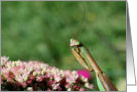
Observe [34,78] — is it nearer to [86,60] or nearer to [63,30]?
[86,60]

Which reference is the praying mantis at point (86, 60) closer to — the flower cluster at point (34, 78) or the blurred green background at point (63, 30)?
the flower cluster at point (34, 78)

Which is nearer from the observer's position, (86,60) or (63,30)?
(86,60)

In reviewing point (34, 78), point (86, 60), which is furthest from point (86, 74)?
point (34, 78)

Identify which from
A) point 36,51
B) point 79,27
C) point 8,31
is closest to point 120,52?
point 79,27

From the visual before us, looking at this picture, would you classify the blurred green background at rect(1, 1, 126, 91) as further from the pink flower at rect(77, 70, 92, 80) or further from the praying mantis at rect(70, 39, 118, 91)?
the praying mantis at rect(70, 39, 118, 91)

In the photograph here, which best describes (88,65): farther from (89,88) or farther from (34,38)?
(34,38)

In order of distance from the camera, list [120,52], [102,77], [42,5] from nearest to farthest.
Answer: [102,77], [120,52], [42,5]

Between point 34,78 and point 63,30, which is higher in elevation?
point 63,30

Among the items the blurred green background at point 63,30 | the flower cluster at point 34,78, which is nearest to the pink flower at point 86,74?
the blurred green background at point 63,30
